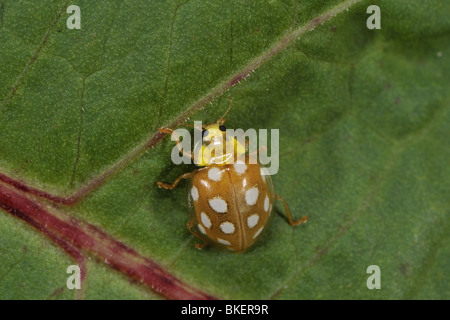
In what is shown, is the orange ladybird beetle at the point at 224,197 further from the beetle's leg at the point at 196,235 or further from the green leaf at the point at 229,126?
the green leaf at the point at 229,126

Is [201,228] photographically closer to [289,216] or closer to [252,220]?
[252,220]

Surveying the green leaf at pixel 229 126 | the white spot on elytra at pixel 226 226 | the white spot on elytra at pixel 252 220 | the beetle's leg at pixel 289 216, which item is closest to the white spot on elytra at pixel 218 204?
the white spot on elytra at pixel 226 226

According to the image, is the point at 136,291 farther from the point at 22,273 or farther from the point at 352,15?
the point at 352,15

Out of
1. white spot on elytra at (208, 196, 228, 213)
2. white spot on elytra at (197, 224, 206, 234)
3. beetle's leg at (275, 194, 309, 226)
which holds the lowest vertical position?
beetle's leg at (275, 194, 309, 226)

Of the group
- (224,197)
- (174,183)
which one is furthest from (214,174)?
(174,183)

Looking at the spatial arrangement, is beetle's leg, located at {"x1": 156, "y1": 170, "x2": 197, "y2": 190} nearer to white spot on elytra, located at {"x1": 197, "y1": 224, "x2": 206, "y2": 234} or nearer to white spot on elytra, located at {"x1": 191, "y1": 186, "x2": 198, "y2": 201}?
white spot on elytra, located at {"x1": 191, "y1": 186, "x2": 198, "y2": 201}

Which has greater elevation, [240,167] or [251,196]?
[240,167]

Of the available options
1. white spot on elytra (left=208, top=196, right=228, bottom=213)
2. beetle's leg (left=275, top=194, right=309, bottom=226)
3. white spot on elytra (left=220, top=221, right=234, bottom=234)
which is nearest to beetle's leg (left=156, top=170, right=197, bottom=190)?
white spot on elytra (left=208, top=196, right=228, bottom=213)
